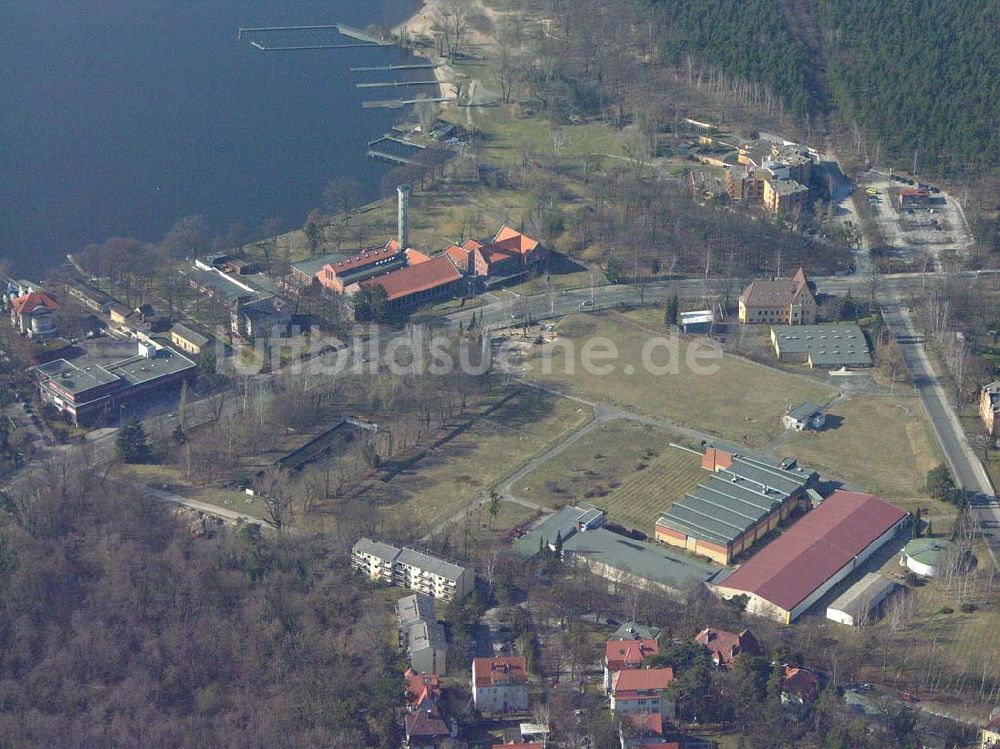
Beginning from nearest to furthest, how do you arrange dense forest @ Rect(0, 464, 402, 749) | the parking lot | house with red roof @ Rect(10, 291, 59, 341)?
1. dense forest @ Rect(0, 464, 402, 749)
2. house with red roof @ Rect(10, 291, 59, 341)
3. the parking lot

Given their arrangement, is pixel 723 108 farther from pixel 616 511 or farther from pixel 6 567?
pixel 6 567

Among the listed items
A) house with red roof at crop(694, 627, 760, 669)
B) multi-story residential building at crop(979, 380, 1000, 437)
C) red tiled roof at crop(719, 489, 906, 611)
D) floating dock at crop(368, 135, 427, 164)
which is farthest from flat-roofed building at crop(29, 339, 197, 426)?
multi-story residential building at crop(979, 380, 1000, 437)

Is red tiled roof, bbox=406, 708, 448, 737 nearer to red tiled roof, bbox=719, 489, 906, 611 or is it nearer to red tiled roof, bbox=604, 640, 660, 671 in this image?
red tiled roof, bbox=604, 640, 660, 671

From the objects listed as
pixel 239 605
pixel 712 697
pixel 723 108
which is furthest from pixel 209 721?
pixel 723 108

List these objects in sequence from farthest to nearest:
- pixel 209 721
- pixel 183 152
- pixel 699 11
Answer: pixel 699 11
pixel 183 152
pixel 209 721

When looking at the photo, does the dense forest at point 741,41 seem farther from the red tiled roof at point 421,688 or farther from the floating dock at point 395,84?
the red tiled roof at point 421,688

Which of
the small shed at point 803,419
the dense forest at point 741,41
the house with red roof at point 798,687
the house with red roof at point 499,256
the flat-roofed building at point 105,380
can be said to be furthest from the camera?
the dense forest at point 741,41

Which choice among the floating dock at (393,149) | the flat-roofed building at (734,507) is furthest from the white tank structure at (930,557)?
the floating dock at (393,149)
